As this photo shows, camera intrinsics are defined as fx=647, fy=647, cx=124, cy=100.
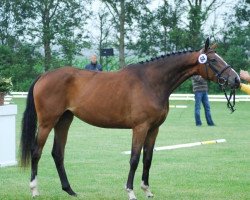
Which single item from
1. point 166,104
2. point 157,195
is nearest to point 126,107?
point 166,104

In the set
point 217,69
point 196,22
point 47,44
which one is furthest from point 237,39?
point 217,69

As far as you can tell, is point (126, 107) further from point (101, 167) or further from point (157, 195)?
point (101, 167)

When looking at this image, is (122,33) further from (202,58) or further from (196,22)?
(202,58)

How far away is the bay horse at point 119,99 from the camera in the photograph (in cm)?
858

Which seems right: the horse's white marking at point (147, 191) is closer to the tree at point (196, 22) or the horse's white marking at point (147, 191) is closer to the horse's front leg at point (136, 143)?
the horse's front leg at point (136, 143)

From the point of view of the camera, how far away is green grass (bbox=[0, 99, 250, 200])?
905 centimetres

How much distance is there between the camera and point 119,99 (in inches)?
342

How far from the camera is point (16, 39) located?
149ft

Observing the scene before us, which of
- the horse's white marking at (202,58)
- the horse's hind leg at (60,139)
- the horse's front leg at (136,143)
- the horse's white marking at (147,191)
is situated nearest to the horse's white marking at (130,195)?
the horse's front leg at (136,143)

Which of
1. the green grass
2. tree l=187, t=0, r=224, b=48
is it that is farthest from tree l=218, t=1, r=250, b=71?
the green grass

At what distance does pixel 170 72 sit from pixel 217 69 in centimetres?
63

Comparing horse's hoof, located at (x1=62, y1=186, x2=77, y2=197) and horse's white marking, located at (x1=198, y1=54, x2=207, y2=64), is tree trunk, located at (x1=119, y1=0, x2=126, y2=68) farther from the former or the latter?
horse's white marking, located at (x1=198, y1=54, x2=207, y2=64)

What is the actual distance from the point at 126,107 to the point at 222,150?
5662mm

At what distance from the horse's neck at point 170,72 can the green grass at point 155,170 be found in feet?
4.85
